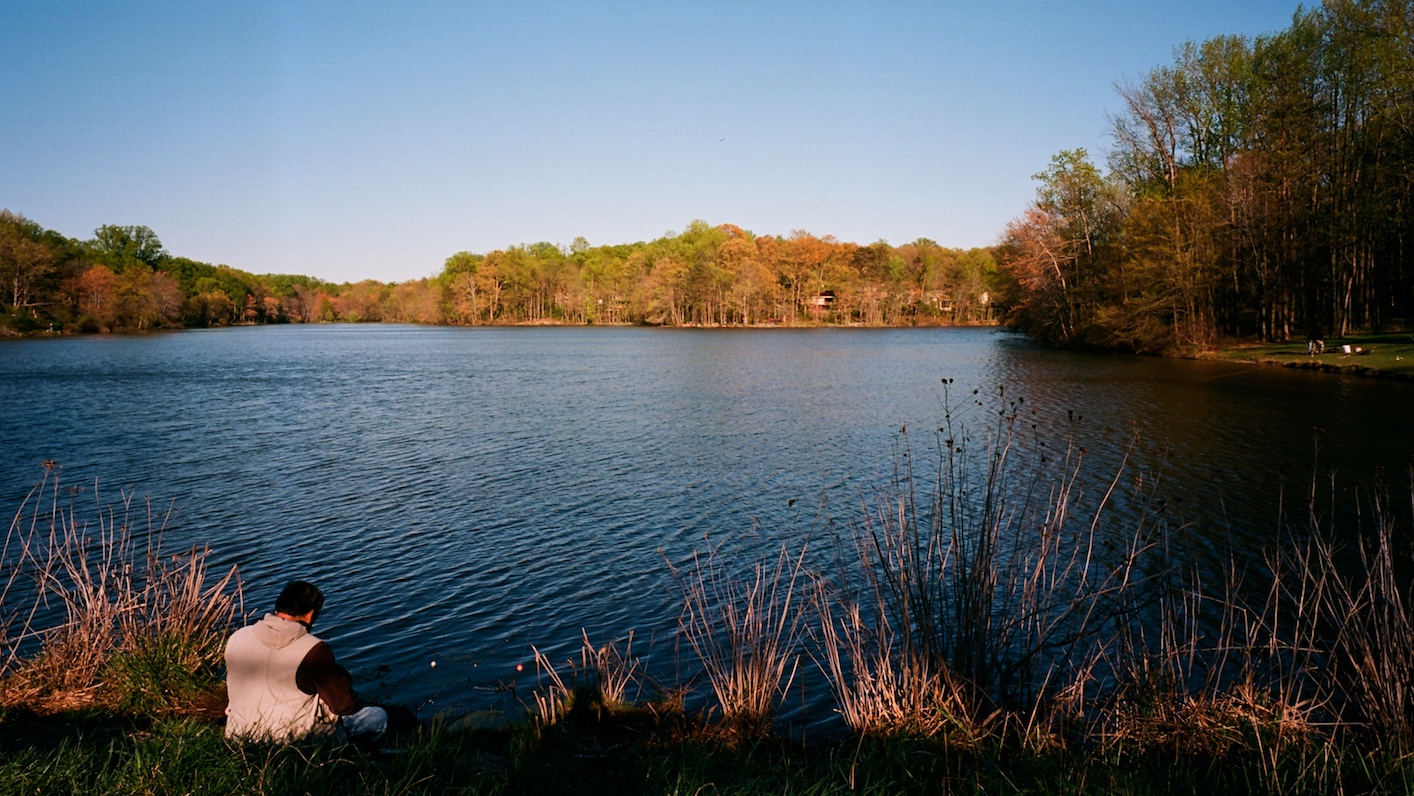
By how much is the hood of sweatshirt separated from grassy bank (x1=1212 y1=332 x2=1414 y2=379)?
3915 cm

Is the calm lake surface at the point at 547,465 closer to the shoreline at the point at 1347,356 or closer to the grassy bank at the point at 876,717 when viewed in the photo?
the shoreline at the point at 1347,356

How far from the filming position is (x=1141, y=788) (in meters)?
4.88

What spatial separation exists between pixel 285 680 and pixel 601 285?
153m

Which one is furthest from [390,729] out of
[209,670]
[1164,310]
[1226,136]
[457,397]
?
[1226,136]

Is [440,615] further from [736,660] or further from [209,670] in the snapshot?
[736,660]

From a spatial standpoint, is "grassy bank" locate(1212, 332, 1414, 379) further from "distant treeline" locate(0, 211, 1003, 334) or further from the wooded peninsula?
"distant treeline" locate(0, 211, 1003, 334)

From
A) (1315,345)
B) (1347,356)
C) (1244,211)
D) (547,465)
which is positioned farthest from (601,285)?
(547,465)

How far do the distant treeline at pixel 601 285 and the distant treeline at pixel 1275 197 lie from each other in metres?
41.3

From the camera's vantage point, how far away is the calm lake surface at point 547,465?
11195 mm

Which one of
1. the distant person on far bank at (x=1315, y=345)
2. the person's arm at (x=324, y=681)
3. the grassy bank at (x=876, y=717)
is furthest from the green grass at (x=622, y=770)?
the distant person on far bank at (x=1315, y=345)

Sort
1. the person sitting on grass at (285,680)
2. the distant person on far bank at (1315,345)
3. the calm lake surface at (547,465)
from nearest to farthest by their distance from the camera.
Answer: the person sitting on grass at (285,680)
the calm lake surface at (547,465)
the distant person on far bank at (1315,345)

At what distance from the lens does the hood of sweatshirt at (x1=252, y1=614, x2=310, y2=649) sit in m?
5.69

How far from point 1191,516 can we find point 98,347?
85960 mm

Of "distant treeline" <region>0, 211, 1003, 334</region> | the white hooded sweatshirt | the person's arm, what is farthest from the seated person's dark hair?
"distant treeline" <region>0, 211, 1003, 334</region>
